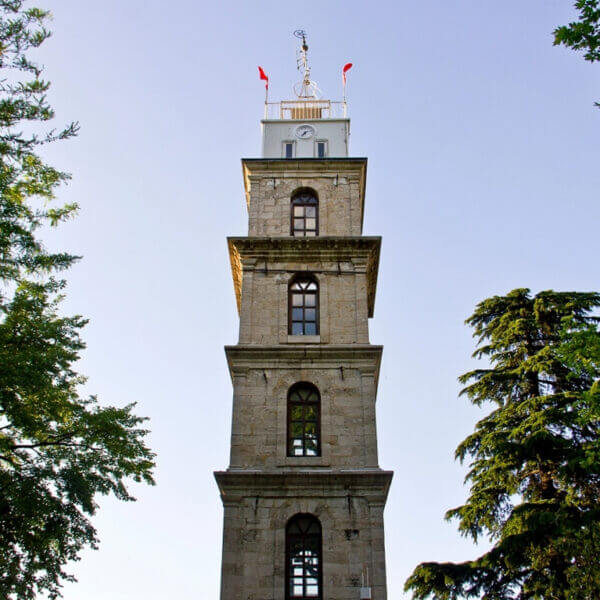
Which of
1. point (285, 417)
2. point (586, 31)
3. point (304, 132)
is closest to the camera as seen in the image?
point (586, 31)

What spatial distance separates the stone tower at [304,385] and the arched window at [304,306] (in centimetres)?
4

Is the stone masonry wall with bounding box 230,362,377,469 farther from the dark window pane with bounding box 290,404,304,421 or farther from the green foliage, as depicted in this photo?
the green foliage

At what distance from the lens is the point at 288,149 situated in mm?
27375

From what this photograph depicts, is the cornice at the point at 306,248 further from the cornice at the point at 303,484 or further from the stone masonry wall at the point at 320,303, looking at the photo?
the cornice at the point at 303,484

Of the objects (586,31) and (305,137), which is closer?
(586,31)

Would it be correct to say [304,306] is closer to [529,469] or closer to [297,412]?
[297,412]

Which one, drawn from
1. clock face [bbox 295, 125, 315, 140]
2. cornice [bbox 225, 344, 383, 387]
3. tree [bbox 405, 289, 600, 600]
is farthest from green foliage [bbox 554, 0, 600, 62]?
clock face [bbox 295, 125, 315, 140]

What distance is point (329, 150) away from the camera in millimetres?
27234

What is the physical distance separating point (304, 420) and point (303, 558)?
12.7ft

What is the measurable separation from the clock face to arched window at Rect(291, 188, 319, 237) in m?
2.81

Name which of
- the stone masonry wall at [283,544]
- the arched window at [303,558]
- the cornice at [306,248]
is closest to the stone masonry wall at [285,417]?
the stone masonry wall at [283,544]

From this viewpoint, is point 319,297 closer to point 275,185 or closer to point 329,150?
point 275,185

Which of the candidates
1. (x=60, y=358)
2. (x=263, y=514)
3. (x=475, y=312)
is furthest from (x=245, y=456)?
(x=475, y=312)

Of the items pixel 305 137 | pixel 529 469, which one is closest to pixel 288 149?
pixel 305 137
